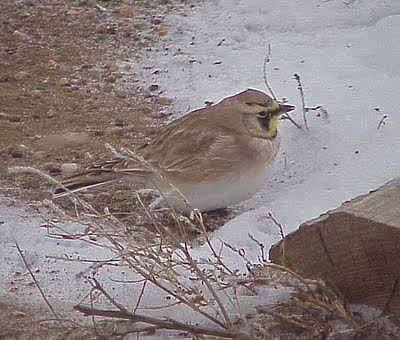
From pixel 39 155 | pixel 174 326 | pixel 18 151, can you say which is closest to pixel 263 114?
pixel 39 155

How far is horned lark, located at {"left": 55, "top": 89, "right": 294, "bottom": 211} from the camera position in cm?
508

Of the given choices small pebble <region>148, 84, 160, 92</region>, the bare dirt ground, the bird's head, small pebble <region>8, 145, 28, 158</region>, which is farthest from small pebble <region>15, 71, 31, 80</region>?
the bird's head

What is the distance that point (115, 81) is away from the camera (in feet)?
22.1

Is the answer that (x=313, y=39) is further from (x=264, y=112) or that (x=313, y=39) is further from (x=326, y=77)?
(x=264, y=112)

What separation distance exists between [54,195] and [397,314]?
72.4 inches

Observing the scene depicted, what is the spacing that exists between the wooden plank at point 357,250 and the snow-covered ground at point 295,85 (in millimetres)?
480

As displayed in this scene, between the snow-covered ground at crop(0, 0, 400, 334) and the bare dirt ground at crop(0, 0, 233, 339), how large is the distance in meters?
0.19

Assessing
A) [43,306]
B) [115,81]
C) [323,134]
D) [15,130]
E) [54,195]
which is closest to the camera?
[43,306]

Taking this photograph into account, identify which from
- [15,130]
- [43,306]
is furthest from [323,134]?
[43,306]

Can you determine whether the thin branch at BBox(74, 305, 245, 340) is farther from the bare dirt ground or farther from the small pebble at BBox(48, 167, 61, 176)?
the small pebble at BBox(48, 167, 61, 176)

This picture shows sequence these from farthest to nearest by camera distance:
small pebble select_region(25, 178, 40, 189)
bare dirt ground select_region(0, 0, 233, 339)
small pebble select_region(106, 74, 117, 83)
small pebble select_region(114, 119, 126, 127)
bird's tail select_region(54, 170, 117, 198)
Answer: small pebble select_region(106, 74, 117, 83) → small pebble select_region(114, 119, 126, 127) → bare dirt ground select_region(0, 0, 233, 339) → small pebble select_region(25, 178, 40, 189) → bird's tail select_region(54, 170, 117, 198)

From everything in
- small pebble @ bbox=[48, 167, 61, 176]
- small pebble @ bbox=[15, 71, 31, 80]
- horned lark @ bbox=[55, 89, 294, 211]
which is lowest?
small pebble @ bbox=[48, 167, 61, 176]

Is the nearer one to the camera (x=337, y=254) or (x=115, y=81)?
(x=337, y=254)

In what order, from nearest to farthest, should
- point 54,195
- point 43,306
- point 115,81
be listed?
point 43,306, point 54,195, point 115,81
